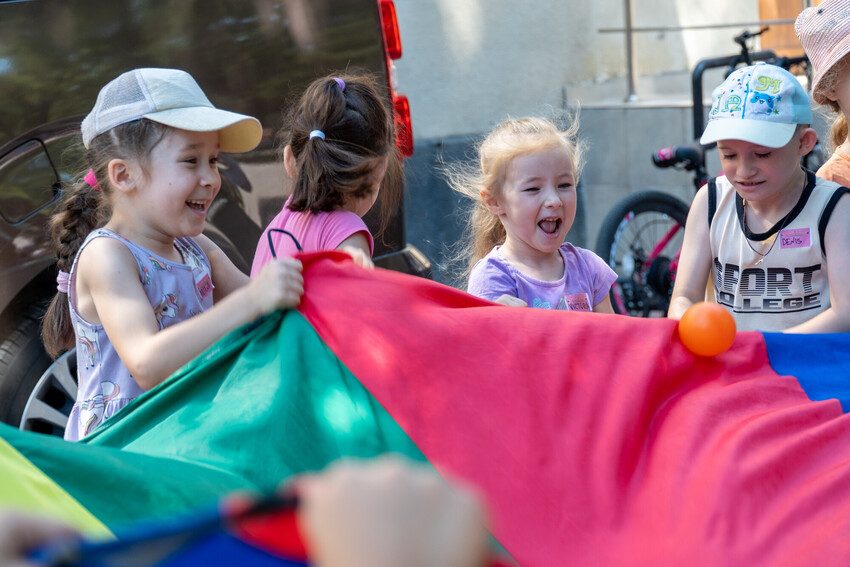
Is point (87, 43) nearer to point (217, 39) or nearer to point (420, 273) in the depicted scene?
point (217, 39)

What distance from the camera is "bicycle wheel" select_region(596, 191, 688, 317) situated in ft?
20.2

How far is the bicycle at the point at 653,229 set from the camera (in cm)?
606

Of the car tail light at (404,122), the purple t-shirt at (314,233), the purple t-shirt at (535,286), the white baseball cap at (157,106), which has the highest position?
the white baseball cap at (157,106)

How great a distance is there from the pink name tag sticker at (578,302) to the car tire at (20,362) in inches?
74.7

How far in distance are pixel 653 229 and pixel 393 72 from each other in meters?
2.37

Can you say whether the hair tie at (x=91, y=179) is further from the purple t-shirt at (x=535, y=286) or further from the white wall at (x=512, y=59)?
the white wall at (x=512, y=59)

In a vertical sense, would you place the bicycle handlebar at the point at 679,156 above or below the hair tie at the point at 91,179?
below

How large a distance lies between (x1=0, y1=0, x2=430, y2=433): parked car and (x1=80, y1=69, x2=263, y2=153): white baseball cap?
3.42 ft

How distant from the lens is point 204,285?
114 inches

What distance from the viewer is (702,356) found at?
8.39 feet

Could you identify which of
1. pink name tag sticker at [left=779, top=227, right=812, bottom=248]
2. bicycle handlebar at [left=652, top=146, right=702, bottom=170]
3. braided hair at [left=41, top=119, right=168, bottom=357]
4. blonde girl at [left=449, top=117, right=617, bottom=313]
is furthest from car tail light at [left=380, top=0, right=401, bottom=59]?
pink name tag sticker at [left=779, top=227, right=812, bottom=248]

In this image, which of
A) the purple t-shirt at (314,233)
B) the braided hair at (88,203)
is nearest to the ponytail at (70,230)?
the braided hair at (88,203)

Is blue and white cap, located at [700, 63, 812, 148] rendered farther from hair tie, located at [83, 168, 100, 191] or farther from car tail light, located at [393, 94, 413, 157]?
car tail light, located at [393, 94, 413, 157]

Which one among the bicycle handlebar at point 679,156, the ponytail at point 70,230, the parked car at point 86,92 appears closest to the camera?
the ponytail at point 70,230
